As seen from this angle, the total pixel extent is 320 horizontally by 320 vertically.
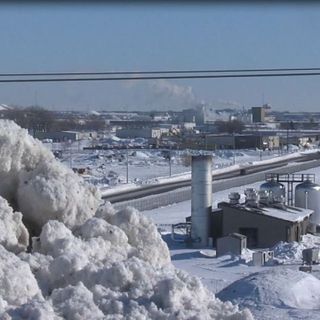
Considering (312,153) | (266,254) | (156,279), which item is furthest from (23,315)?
(312,153)

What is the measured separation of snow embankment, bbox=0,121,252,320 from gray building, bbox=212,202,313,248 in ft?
63.4

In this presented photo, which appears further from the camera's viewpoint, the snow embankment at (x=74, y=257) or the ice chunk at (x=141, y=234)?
the ice chunk at (x=141, y=234)

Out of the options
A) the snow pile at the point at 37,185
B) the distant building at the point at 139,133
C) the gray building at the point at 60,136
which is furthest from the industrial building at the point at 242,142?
the snow pile at the point at 37,185

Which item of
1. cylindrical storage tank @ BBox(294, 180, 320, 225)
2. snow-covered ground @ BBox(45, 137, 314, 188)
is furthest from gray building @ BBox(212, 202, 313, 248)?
snow-covered ground @ BBox(45, 137, 314, 188)

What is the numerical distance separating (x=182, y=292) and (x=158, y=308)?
27 centimetres

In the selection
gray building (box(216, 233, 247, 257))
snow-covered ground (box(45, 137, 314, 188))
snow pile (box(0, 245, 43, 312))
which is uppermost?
snow pile (box(0, 245, 43, 312))

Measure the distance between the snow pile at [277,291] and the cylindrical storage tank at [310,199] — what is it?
1906cm

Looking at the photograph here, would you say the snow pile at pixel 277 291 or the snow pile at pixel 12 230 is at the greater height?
the snow pile at pixel 12 230

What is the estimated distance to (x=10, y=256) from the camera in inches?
253

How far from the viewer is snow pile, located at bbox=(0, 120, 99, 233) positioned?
774 centimetres

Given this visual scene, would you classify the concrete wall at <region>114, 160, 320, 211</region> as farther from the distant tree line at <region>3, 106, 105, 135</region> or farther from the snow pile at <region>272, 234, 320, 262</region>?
the distant tree line at <region>3, 106, 105, 135</region>

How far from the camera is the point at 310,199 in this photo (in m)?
32.3

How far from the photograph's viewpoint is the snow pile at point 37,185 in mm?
7742

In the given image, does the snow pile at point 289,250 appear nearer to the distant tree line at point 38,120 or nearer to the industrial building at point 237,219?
the industrial building at point 237,219
